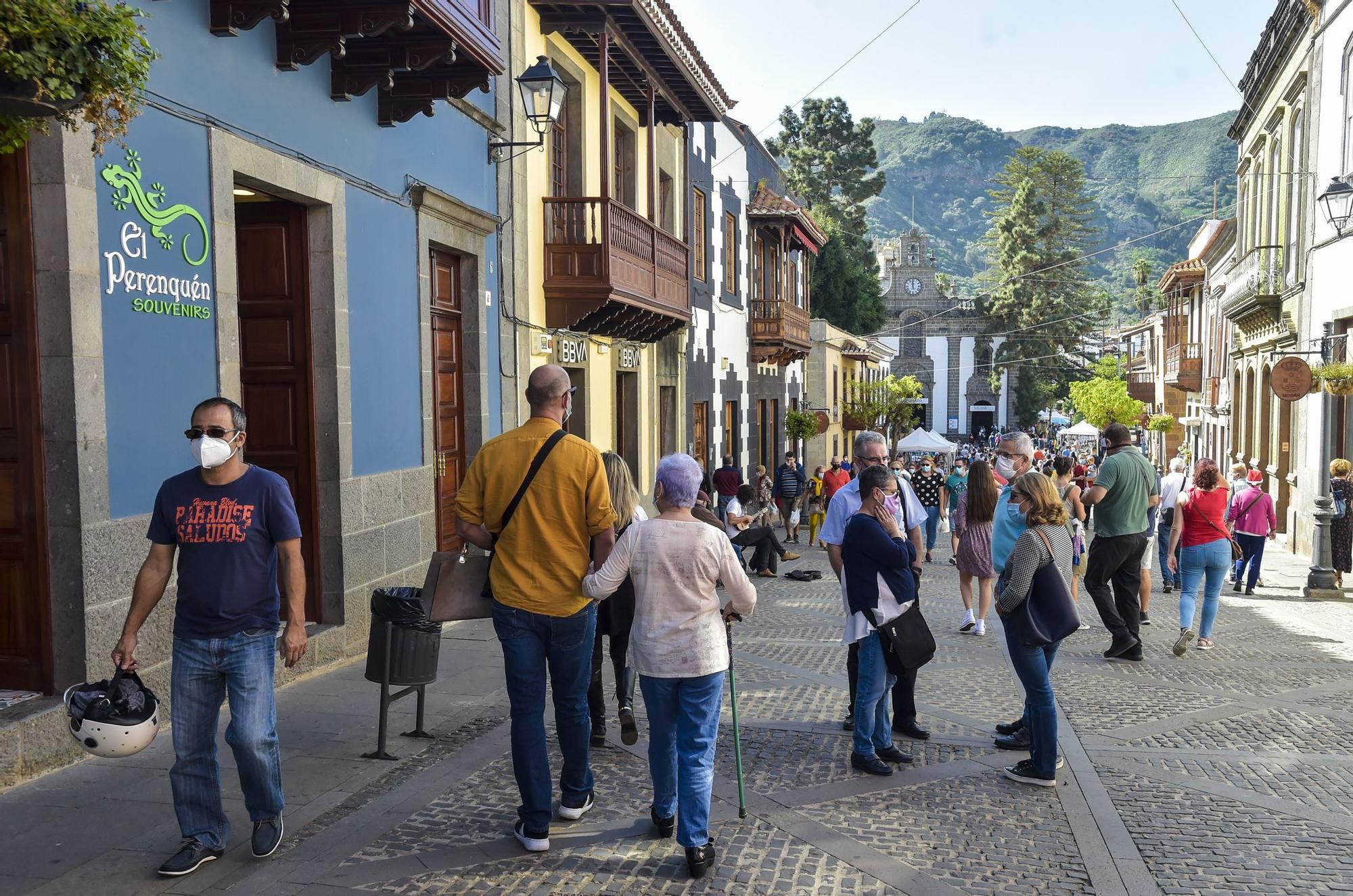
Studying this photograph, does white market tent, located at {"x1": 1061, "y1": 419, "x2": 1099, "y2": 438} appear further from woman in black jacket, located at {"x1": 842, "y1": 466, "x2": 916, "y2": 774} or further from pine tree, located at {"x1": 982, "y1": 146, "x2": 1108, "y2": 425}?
woman in black jacket, located at {"x1": 842, "y1": 466, "x2": 916, "y2": 774}

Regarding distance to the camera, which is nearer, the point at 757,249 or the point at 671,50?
the point at 671,50

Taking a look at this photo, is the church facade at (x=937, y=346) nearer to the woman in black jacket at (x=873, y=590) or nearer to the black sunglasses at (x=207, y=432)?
the woman in black jacket at (x=873, y=590)

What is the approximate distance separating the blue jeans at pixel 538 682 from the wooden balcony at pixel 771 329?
2176 centimetres

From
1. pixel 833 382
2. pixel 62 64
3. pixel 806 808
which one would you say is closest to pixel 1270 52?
pixel 833 382

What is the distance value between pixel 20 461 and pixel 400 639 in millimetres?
2050

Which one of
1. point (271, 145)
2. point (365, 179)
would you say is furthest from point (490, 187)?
point (271, 145)

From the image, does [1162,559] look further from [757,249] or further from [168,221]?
[757,249]

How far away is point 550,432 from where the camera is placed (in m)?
4.68

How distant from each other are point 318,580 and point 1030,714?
205 inches

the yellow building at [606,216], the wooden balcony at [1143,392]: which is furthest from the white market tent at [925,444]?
the wooden balcony at [1143,392]

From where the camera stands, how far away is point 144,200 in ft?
20.2

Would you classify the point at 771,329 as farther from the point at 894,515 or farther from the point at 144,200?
the point at 144,200

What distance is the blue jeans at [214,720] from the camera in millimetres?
4234

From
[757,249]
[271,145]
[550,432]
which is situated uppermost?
[757,249]
